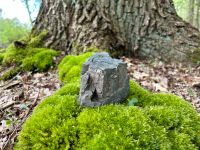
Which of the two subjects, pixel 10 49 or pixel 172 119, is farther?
pixel 10 49

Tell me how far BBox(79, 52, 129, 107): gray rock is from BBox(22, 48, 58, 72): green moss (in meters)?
2.59

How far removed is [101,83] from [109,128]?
38 cm

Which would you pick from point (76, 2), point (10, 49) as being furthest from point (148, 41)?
point (10, 49)

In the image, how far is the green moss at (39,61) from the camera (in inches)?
198

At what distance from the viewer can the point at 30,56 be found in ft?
17.2

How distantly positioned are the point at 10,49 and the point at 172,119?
149 inches

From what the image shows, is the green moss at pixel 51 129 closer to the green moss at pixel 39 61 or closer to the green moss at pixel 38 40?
the green moss at pixel 39 61

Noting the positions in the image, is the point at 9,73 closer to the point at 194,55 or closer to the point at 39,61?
the point at 39,61

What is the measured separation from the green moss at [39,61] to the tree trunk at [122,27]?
39cm

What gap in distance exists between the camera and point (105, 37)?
5215mm

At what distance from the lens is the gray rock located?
2432 millimetres

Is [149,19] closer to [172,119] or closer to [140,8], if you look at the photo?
[140,8]

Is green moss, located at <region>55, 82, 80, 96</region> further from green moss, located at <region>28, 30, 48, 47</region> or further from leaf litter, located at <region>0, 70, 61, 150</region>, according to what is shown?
green moss, located at <region>28, 30, 48, 47</region>

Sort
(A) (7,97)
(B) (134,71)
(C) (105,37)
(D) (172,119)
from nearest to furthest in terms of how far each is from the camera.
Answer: (D) (172,119), (A) (7,97), (B) (134,71), (C) (105,37)
